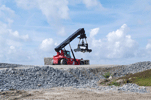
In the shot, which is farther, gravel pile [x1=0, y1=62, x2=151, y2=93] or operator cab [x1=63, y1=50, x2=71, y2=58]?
operator cab [x1=63, y1=50, x2=71, y2=58]

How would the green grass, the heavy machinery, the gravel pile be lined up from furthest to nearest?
the heavy machinery → the green grass → the gravel pile

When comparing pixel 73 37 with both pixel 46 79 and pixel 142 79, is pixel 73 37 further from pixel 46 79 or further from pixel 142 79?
pixel 142 79

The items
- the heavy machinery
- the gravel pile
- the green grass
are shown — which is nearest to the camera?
the gravel pile

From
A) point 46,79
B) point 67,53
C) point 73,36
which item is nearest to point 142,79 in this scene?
point 46,79

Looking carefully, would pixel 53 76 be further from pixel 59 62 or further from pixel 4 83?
pixel 59 62

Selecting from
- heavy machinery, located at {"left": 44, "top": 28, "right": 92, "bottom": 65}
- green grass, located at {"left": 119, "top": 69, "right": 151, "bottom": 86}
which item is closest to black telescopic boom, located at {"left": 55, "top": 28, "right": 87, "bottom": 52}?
heavy machinery, located at {"left": 44, "top": 28, "right": 92, "bottom": 65}

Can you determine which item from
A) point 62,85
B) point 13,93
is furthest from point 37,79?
point 13,93

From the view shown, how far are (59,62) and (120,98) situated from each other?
15551mm

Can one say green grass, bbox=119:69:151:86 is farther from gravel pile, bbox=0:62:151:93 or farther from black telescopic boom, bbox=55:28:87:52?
black telescopic boom, bbox=55:28:87:52

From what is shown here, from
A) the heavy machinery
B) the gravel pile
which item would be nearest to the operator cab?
the heavy machinery

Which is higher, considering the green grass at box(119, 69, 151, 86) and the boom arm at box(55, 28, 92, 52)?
the boom arm at box(55, 28, 92, 52)

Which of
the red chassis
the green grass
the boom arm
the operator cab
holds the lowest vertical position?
the green grass

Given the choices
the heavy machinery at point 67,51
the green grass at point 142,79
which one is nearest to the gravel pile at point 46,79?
the green grass at point 142,79

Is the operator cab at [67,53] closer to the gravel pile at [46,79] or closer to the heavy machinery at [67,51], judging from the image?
the heavy machinery at [67,51]
